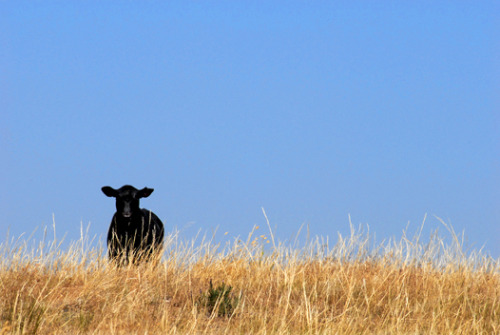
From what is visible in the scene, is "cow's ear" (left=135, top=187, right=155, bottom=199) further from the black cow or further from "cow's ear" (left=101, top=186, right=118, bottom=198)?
"cow's ear" (left=101, top=186, right=118, bottom=198)

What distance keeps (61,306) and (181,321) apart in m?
1.72

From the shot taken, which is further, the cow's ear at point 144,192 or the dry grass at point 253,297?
the cow's ear at point 144,192

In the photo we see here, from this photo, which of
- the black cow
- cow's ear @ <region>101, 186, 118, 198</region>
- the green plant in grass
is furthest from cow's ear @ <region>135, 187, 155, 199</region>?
the green plant in grass

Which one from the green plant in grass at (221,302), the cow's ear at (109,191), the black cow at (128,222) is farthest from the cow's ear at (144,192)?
the green plant in grass at (221,302)

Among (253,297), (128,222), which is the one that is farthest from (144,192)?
(253,297)

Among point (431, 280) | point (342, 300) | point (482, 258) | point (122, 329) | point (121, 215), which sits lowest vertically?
point (122, 329)

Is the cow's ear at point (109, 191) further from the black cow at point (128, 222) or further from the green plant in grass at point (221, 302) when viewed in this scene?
the green plant in grass at point (221, 302)

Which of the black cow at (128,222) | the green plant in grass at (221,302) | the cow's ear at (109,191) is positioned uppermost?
the cow's ear at (109,191)

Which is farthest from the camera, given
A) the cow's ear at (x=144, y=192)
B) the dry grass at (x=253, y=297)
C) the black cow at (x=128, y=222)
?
the cow's ear at (x=144, y=192)

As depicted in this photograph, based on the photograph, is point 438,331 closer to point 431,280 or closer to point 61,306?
point 431,280

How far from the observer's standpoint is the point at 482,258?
11680 millimetres

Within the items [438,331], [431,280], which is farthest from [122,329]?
[431,280]

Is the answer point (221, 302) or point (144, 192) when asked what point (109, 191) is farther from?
point (221, 302)

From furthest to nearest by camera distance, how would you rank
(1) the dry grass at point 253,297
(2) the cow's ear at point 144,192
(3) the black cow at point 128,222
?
(2) the cow's ear at point 144,192
(3) the black cow at point 128,222
(1) the dry grass at point 253,297
